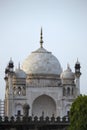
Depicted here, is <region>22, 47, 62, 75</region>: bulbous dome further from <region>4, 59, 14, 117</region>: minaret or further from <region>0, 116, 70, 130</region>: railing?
<region>0, 116, 70, 130</region>: railing

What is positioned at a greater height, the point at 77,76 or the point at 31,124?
the point at 77,76

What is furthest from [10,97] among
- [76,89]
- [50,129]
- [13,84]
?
[50,129]

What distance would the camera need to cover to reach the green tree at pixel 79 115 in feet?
153

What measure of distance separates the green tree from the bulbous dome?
104ft

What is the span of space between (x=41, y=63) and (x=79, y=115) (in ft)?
109

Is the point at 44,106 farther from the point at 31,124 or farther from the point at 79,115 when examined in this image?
the point at 79,115

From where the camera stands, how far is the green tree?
153 ft

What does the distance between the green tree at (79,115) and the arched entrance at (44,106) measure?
1216 inches

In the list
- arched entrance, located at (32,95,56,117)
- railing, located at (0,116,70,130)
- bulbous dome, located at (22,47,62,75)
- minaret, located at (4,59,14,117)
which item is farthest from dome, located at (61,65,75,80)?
railing, located at (0,116,70,130)

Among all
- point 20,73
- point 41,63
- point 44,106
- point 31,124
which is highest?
point 41,63

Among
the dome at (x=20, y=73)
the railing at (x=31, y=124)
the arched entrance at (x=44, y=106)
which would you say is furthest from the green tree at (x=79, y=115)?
the arched entrance at (x=44, y=106)

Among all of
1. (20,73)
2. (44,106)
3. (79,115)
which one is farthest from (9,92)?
(79,115)

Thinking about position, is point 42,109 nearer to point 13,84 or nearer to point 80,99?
point 13,84

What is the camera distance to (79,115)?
47344 millimetres
